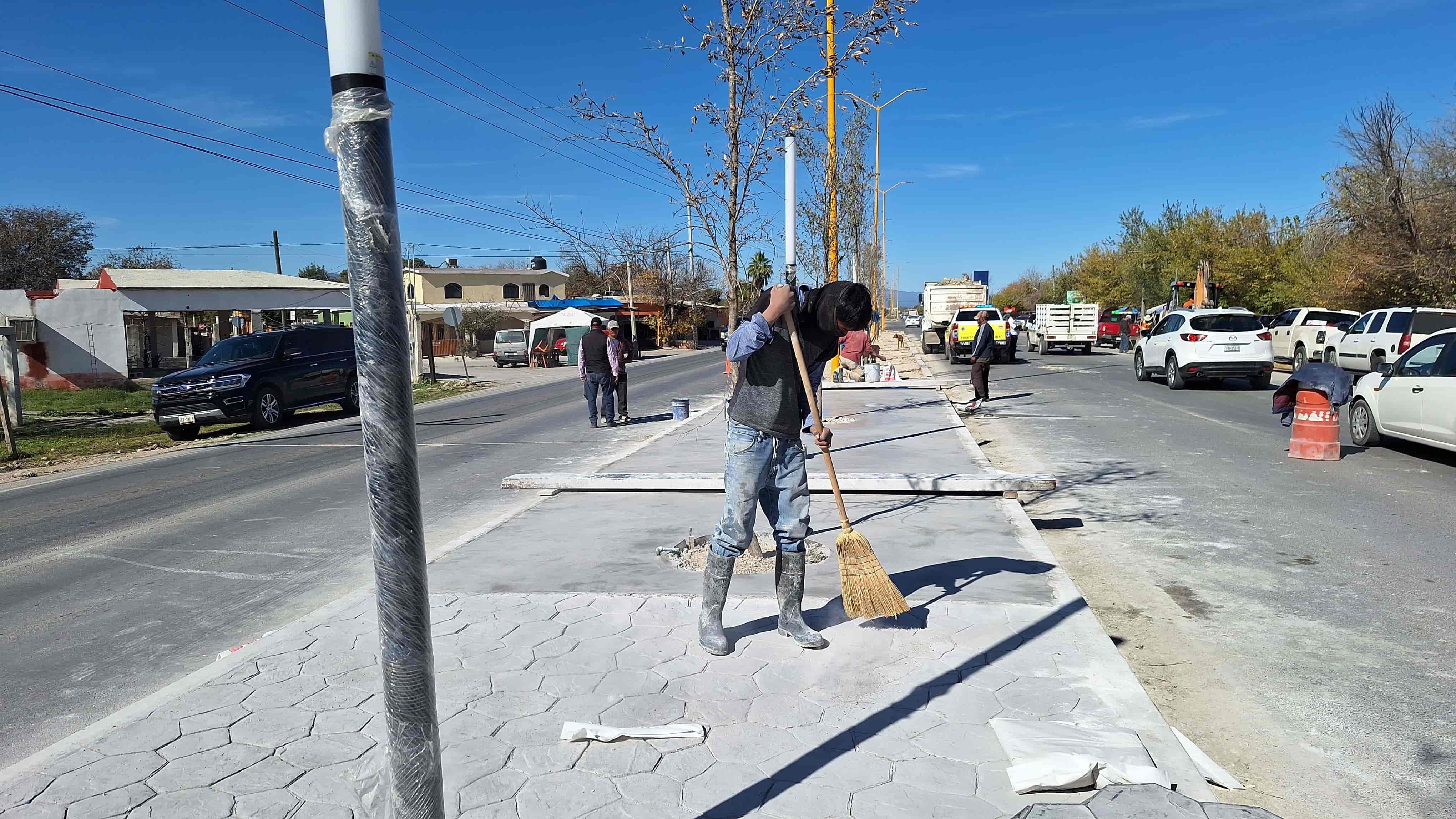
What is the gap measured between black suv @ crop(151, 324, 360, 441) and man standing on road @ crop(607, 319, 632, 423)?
179 inches

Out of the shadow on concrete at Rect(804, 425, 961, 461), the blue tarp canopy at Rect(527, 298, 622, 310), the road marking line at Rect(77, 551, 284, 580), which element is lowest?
the road marking line at Rect(77, 551, 284, 580)

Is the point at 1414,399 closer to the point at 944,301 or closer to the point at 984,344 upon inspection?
the point at 984,344

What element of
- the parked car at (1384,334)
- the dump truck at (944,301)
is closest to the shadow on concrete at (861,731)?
the parked car at (1384,334)

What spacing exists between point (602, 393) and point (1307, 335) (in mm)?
20003

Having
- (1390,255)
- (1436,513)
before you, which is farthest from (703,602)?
(1390,255)

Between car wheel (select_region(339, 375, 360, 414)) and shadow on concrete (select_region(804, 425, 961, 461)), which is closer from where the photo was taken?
shadow on concrete (select_region(804, 425, 961, 461))

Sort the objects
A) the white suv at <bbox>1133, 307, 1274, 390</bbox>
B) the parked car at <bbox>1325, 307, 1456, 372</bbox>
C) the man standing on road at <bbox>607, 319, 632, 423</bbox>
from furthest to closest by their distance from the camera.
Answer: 1. the parked car at <bbox>1325, 307, 1456, 372</bbox>
2. the white suv at <bbox>1133, 307, 1274, 390</bbox>
3. the man standing on road at <bbox>607, 319, 632, 423</bbox>

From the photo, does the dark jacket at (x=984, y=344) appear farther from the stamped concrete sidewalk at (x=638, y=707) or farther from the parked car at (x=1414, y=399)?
the stamped concrete sidewalk at (x=638, y=707)

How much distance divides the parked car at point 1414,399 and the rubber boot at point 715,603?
9.17 meters

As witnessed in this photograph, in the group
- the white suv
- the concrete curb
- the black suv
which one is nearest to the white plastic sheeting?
the concrete curb

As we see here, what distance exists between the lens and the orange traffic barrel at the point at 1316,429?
402 inches

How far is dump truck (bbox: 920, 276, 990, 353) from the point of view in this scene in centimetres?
4031

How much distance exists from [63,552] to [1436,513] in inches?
453

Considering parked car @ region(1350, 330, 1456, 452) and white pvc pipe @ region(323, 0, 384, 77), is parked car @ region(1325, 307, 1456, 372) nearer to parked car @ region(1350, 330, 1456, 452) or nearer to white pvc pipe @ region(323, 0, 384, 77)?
parked car @ region(1350, 330, 1456, 452)
